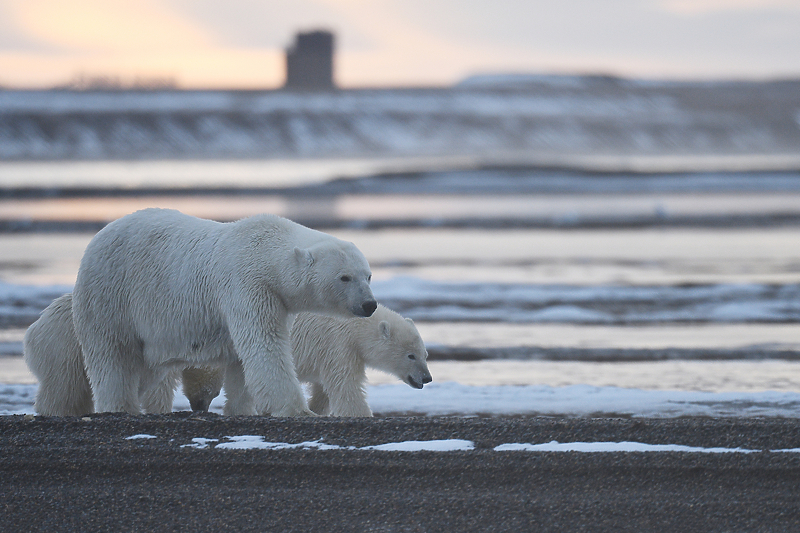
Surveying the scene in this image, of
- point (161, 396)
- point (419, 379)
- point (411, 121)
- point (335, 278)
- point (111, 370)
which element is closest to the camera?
point (335, 278)

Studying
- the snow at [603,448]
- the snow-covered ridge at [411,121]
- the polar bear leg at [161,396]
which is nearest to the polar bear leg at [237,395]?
the polar bear leg at [161,396]

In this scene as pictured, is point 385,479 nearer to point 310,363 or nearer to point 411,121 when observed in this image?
point 310,363

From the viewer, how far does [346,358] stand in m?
6.62

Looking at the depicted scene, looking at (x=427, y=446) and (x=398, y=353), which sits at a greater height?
(x=398, y=353)

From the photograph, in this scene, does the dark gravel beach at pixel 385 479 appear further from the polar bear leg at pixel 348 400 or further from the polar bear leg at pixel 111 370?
the polar bear leg at pixel 348 400

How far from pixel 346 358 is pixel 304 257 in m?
1.50

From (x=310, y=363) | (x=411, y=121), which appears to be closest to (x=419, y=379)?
(x=310, y=363)

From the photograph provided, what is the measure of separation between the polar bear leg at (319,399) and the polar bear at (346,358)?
51 millimetres

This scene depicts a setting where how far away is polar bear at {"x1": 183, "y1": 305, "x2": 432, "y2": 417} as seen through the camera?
6.46 metres

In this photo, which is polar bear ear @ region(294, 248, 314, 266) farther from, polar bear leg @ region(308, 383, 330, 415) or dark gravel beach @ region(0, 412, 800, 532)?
polar bear leg @ region(308, 383, 330, 415)

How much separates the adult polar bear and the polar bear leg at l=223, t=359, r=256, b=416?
1.2 inches

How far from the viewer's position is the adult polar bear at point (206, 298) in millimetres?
5305

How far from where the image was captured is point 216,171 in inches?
1487

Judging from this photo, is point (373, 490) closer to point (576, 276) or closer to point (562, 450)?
point (562, 450)
